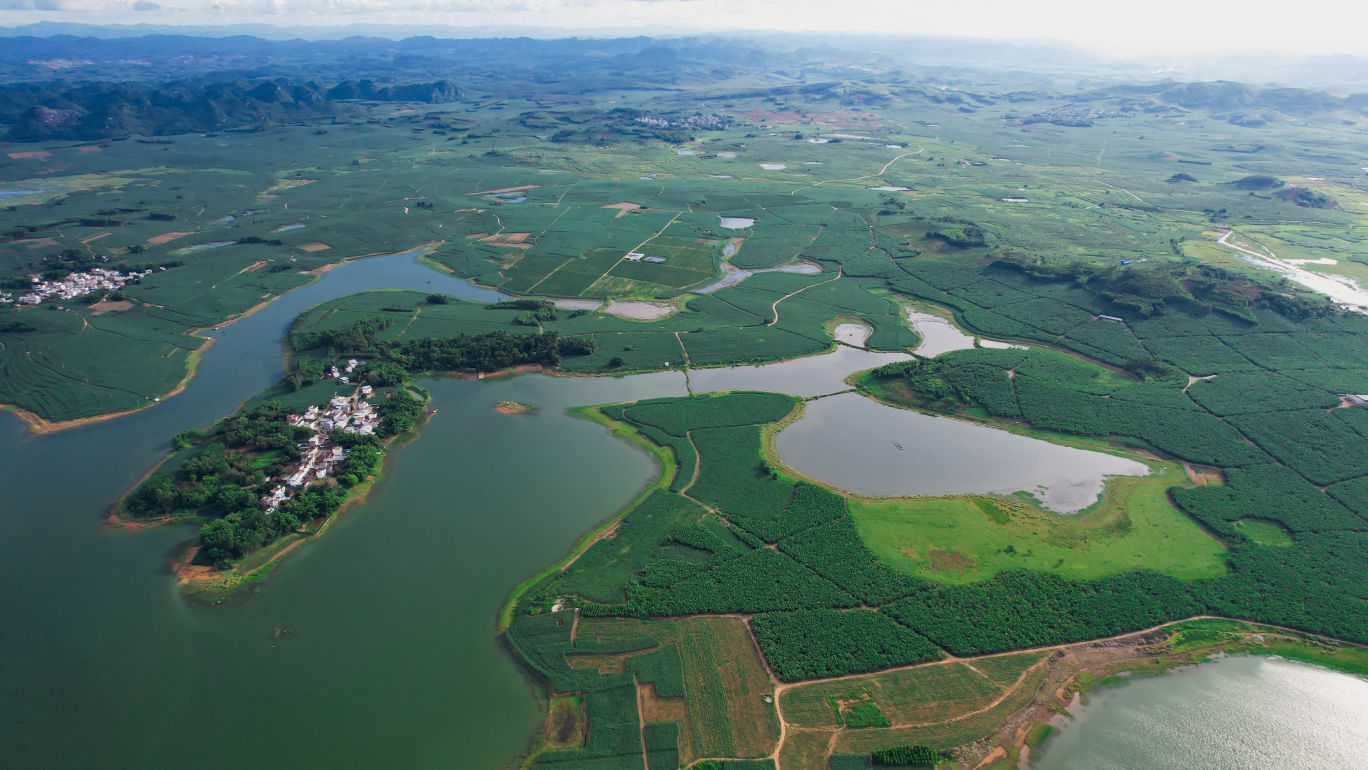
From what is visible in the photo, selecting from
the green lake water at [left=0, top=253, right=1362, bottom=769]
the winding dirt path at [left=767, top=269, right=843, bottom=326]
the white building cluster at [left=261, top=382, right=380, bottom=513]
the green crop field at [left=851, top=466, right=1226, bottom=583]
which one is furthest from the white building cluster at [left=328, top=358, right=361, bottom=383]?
the green crop field at [left=851, top=466, right=1226, bottom=583]

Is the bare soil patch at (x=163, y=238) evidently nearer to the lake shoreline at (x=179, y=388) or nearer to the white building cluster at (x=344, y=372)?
the lake shoreline at (x=179, y=388)

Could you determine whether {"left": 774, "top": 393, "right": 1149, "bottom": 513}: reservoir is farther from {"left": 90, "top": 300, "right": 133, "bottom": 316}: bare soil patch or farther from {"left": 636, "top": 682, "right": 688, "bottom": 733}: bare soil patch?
{"left": 90, "top": 300, "right": 133, "bottom": 316}: bare soil patch

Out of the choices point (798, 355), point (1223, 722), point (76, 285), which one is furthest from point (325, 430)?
point (1223, 722)

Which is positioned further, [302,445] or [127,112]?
[127,112]

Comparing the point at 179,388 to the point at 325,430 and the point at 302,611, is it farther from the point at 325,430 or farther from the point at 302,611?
the point at 302,611

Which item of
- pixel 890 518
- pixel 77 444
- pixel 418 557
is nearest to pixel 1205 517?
pixel 890 518

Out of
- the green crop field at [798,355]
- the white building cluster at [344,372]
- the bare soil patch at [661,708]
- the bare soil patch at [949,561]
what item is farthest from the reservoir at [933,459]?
the white building cluster at [344,372]

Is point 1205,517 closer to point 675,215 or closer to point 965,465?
point 965,465
